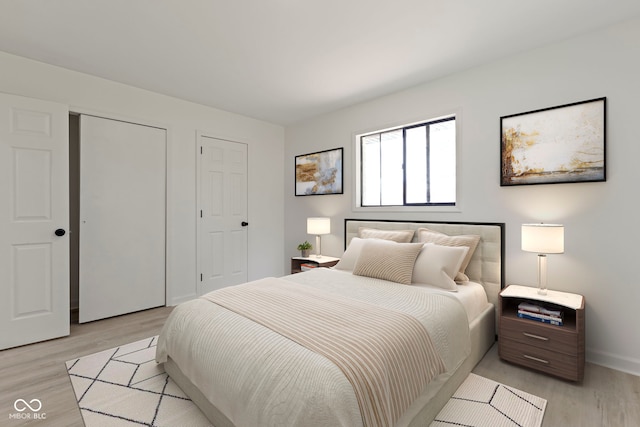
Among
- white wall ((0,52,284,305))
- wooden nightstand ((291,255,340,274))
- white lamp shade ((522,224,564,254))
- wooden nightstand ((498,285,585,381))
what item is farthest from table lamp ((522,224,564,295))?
white wall ((0,52,284,305))

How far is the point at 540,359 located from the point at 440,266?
907 mm

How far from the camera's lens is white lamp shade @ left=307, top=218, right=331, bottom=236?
399 cm

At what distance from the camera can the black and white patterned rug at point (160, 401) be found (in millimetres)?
1688

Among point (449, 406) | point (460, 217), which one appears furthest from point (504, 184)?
point (449, 406)

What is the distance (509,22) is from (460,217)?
1637mm

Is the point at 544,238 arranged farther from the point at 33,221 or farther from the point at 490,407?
the point at 33,221

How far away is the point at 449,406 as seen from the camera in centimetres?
182

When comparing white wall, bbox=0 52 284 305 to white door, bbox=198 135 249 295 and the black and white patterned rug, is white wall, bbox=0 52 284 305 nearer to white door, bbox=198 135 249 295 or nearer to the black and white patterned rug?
white door, bbox=198 135 249 295

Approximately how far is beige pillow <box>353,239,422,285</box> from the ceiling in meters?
1.70

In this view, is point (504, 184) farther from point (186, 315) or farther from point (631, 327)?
point (186, 315)

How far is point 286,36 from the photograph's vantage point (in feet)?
7.88

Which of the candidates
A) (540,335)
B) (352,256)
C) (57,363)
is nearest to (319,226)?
(352,256)

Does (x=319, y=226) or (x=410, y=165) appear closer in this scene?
(x=410, y=165)

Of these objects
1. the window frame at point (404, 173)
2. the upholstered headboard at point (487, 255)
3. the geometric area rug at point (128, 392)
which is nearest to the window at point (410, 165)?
the window frame at point (404, 173)
